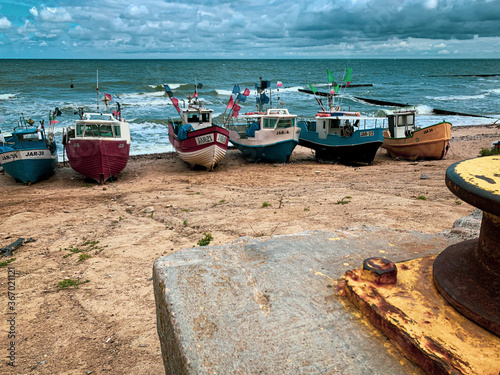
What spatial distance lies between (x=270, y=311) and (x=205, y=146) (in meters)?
13.0

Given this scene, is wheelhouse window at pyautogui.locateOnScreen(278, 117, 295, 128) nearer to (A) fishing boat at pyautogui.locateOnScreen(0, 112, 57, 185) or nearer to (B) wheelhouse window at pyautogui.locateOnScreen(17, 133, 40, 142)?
(A) fishing boat at pyautogui.locateOnScreen(0, 112, 57, 185)

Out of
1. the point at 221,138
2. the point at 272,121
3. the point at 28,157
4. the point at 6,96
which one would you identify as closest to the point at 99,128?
the point at 28,157

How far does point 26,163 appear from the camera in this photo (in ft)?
43.9

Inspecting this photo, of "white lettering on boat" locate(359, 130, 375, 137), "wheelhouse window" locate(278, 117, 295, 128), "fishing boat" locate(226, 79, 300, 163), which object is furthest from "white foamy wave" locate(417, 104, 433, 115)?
"fishing boat" locate(226, 79, 300, 163)

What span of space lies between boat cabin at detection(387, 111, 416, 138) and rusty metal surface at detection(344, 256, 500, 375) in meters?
17.2

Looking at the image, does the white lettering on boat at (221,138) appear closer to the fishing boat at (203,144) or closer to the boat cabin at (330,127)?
the fishing boat at (203,144)

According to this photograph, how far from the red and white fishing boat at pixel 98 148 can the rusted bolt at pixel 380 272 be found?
1246cm

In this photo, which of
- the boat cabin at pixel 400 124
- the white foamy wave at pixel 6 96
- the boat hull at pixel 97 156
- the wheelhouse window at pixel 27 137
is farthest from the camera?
the white foamy wave at pixel 6 96

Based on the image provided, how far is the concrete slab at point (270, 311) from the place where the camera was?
1597mm

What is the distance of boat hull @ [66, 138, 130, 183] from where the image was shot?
12.9 metres

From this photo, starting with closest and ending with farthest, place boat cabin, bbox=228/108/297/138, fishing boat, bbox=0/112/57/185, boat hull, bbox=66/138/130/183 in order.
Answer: boat hull, bbox=66/138/130/183
fishing boat, bbox=0/112/57/185
boat cabin, bbox=228/108/297/138

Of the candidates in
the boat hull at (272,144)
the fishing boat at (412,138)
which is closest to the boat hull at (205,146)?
the boat hull at (272,144)

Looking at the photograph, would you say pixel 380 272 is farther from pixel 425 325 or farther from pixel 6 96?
pixel 6 96

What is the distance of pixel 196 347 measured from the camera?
65.2 inches
